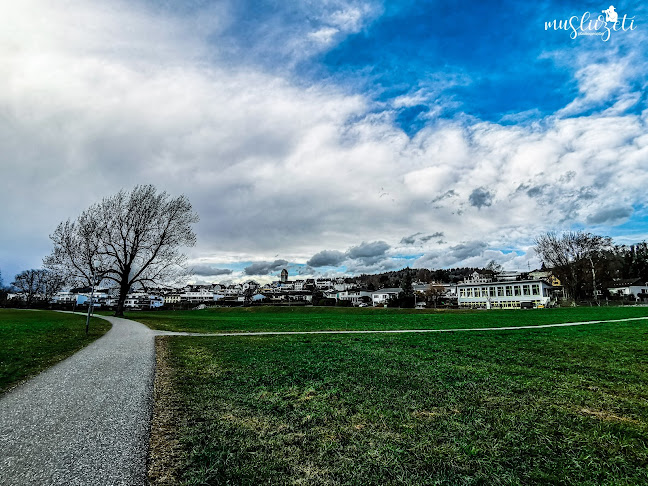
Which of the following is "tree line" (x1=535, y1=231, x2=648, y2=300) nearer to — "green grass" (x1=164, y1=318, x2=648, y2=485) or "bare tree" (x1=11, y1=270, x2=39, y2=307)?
"green grass" (x1=164, y1=318, x2=648, y2=485)

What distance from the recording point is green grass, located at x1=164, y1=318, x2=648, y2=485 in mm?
3711

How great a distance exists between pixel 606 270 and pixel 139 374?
8274 cm

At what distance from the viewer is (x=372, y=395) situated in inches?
252

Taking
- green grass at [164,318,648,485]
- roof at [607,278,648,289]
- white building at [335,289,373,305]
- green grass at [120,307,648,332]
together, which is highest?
roof at [607,278,648,289]

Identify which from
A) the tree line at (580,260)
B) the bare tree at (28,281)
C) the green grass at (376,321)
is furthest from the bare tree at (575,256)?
the bare tree at (28,281)

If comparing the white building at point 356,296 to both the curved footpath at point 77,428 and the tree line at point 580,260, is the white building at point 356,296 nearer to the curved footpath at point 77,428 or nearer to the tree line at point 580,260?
the tree line at point 580,260

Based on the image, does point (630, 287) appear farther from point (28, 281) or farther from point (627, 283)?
point (28, 281)

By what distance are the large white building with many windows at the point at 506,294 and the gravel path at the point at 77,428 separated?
222 ft

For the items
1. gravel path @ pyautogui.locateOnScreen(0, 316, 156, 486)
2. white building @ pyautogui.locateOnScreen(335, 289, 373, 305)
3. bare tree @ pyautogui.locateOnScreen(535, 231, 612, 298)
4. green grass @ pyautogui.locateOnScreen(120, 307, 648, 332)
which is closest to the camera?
gravel path @ pyautogui.locateOnScreen(0, 316, 156, 486)

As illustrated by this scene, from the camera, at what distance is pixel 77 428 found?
4938mm

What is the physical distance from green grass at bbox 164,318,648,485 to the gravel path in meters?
0.67

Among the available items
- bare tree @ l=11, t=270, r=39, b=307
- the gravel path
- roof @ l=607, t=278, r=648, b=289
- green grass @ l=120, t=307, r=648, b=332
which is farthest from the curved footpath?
roof @ l=607, t=278, r=648, b=289

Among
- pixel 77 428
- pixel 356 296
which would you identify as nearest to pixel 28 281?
pixel 356 296

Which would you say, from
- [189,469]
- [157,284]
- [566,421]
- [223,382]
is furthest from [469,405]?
[157,284]
